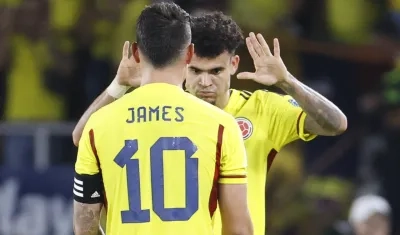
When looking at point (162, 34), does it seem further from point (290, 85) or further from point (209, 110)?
point (290, 85)

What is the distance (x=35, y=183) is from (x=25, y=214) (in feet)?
Answer: 0.88

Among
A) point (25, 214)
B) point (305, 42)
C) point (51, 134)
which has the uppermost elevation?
point (305, 42)

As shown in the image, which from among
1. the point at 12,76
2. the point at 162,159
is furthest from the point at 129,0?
the point at 162,159

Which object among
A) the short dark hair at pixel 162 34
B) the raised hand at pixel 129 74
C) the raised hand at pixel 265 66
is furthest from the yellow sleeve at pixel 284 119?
the short dark hair at pixel 162 34

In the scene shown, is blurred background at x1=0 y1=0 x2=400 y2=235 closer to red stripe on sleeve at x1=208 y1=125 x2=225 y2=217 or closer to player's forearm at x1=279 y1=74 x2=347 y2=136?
player's forearm at x1=279 y1=74 x2=347 y2=136

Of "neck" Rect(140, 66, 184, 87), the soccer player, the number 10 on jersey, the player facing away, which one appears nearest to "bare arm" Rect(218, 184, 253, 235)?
the player facing away

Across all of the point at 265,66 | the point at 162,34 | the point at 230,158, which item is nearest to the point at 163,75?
the point at 162,34

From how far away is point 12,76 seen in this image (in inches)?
419

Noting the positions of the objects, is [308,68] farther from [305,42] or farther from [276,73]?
[276,73]

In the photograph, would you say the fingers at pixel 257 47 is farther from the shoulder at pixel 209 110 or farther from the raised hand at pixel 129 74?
the shoulder at pixel 209 110

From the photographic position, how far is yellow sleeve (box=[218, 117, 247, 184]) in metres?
4.88

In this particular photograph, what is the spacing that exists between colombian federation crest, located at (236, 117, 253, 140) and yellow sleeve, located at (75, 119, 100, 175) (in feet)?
4.16

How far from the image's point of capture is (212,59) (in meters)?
6.04

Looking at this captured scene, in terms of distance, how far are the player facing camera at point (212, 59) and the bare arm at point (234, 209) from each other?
3.73ft
